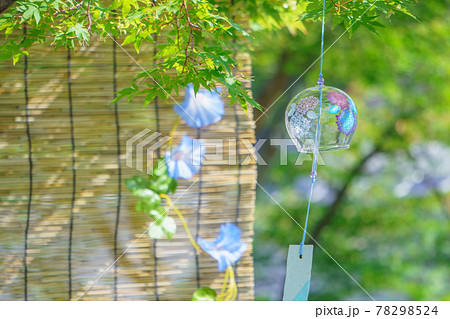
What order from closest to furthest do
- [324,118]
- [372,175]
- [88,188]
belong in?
[324,118] → [88,188] → [372,175]

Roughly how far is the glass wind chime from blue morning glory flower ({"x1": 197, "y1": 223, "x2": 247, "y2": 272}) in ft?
0.91

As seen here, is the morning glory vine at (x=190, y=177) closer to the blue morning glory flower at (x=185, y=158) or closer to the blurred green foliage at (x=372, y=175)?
the blue morning glory flower at (x=185, y=158)

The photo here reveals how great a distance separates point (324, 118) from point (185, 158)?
0.42 m

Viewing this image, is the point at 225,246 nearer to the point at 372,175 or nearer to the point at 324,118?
the point at 324,118

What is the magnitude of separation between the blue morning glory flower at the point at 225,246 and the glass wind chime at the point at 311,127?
28 centimetres

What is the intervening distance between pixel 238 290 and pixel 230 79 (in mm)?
613

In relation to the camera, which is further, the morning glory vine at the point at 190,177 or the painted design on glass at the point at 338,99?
the morning glory vine at the point at 190,177

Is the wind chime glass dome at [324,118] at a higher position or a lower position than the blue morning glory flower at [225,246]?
higher

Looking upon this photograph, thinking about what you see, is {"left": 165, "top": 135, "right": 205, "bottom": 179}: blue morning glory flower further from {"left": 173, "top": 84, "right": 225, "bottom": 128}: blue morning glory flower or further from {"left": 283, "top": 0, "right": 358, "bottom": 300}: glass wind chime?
{"left": 283, "top": 0, "right": 358, "bottom": 300}: glass wind chime

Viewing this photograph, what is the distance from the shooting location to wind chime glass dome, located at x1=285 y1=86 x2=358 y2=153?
0.97m

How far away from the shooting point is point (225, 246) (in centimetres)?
123

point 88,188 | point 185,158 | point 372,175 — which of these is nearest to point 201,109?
point 185,158

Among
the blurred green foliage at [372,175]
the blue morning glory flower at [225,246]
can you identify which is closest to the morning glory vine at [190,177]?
the blue morning glory flower at [225,246]

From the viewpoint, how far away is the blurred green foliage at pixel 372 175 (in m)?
2.86
